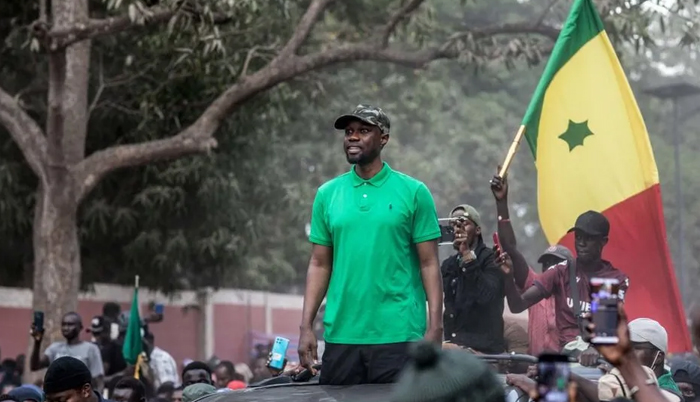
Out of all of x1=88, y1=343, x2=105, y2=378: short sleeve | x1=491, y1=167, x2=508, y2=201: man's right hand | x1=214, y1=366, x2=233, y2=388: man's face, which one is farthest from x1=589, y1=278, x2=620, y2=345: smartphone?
x1=214, y1=366, x2=233, y2=388: man's face

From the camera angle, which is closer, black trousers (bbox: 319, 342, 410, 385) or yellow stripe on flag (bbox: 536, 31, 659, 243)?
black trousers (bbox: 319, 342, 410, 385)

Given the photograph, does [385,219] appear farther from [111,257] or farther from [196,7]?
[111,257]

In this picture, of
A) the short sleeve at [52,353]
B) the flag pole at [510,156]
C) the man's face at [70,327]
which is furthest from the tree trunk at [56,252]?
the flag pole at [510,156]

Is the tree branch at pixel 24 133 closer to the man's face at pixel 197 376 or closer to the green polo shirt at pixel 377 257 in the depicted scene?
the man's face at pixel 197 376

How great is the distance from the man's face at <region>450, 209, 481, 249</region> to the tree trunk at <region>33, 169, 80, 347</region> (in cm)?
635

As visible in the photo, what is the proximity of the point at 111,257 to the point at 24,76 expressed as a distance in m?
3.15

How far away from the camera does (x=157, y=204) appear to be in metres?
17.8

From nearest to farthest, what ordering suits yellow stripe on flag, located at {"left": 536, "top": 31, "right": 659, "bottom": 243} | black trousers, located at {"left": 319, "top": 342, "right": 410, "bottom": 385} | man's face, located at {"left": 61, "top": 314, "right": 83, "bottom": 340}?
black trousers, located at {"left": 319, "top": 342, "right": 410, "bottom": 385} → yellow stripe on flag, located at {"left": 536, "top": 31, "right": 659, "bottom": 243} → man's face, located at {"left": 61, "top": 314, "right": 83, "bottom": 340}

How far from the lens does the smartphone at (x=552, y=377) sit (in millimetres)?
3441

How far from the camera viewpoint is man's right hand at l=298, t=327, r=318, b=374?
6.23 metres

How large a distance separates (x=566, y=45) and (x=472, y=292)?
282cm

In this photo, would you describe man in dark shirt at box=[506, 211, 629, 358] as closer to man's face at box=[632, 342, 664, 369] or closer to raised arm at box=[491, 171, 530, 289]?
raised arm at box=[491, 171, 530, 289]

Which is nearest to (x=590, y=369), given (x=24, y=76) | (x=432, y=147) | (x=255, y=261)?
(x=24, y=76)

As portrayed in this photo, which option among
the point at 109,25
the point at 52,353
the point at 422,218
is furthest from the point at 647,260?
the point at 109,25
